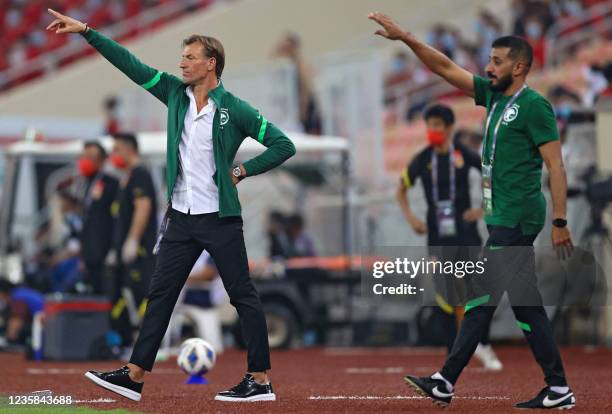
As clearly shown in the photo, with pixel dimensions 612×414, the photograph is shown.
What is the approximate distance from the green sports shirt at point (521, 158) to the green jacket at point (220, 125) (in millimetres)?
1249

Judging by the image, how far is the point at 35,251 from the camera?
1845cm

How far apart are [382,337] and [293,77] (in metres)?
5.19

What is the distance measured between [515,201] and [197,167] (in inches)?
71.2

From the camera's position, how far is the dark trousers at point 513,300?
282 inches

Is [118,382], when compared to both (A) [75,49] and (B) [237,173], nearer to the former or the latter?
(B) [237,173]

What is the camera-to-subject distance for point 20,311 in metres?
15.5

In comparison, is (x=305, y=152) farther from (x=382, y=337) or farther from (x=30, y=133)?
(x=30, y=133)

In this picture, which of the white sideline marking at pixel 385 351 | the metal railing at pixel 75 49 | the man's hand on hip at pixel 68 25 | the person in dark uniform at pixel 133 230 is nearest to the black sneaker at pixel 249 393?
the man's hand on hip at pixel 68 25

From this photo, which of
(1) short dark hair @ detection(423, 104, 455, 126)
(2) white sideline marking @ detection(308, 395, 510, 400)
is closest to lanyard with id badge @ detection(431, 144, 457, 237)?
(1) short dark hair @ detection(423, 104, 455, 126)

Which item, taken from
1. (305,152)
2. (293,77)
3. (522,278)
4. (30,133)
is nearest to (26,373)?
(522,278)

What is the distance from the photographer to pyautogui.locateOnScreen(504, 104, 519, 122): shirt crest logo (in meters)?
7.18

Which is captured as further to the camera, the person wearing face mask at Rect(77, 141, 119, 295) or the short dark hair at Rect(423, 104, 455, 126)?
the person wearing face mask at Rect(77, 141, 119, 295)

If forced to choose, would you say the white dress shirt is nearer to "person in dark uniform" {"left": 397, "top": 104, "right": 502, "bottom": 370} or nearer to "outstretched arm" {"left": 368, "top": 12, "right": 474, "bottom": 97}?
"outstretched arm" {"left": 368, "top": 12, "right": 474, "bottom": 97}

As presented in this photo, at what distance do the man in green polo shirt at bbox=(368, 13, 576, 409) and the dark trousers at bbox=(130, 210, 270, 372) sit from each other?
1.06m
